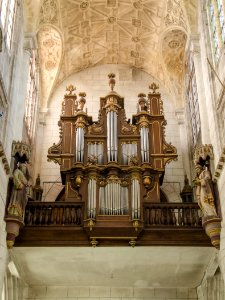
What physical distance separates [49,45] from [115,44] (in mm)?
3087

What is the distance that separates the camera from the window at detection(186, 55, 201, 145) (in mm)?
18337

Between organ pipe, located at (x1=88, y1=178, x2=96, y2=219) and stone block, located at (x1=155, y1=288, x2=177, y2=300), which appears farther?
stone block, located at (x1=155, y1=288, x2=177, y2=300)

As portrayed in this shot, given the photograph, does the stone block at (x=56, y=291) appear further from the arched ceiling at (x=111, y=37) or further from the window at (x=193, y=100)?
the arched ceiling at (x=111, y=37)

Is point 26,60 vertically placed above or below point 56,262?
above

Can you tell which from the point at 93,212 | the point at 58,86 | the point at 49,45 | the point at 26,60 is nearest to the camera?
the point at 93,212

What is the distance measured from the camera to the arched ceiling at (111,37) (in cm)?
1942

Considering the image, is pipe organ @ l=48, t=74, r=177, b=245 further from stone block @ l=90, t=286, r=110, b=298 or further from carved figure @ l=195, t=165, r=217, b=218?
stone block @ l=90, t=286, r=110, b=298

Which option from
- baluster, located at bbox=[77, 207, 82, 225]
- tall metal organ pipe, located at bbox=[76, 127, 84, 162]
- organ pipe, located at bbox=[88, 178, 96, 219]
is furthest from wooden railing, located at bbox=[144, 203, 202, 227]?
tall metal organ pipe, located at bbox=[76, 127, 84, 162]

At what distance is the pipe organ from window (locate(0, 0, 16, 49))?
145 inches

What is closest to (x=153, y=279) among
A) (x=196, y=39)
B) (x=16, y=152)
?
(x=16, y=152)

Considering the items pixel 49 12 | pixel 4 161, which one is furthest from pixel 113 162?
pixel 49 12

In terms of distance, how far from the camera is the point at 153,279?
16.9 metres

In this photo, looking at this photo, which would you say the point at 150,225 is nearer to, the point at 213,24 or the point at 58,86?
the point at 213,24

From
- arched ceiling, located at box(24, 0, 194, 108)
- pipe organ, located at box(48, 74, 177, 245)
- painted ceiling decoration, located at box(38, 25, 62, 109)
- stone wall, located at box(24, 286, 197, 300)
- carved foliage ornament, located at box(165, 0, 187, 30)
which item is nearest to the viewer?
pipe organ, located at box(48, 74, 177, 245)
